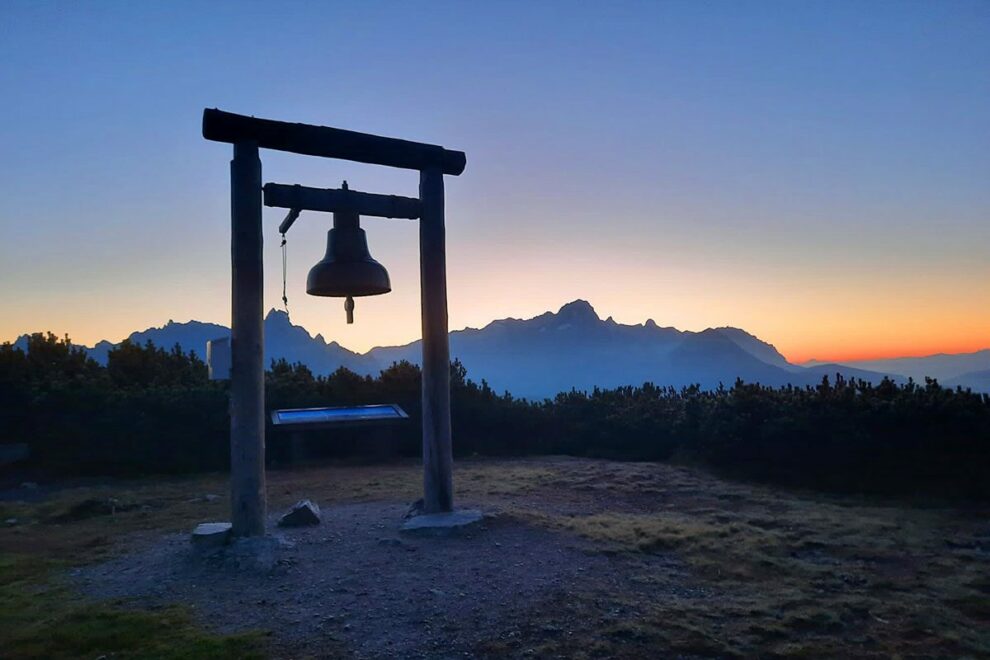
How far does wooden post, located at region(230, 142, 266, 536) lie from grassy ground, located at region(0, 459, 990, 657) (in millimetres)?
1560

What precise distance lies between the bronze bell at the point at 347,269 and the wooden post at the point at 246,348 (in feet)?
1.91

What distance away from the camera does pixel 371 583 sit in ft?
18.3

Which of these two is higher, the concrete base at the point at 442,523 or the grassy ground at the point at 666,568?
the concrete base at the point at 442,523

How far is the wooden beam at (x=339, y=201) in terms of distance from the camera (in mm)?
7133

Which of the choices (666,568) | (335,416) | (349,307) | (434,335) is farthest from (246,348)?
(335,416)

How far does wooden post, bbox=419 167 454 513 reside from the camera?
302 inches

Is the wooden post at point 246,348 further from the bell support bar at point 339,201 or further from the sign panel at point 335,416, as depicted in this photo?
the sign panel at point 335,416

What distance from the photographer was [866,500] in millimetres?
9914

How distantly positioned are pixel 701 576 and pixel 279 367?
14085 mm

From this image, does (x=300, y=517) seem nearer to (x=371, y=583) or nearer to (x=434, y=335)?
(x=371, y=583)

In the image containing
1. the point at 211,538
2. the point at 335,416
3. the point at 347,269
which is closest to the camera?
the point at 211,538

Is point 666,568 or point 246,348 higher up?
point 246,348

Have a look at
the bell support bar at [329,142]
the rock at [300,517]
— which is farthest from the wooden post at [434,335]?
the rock at [300,517]

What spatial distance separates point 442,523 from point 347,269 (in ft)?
8.89
